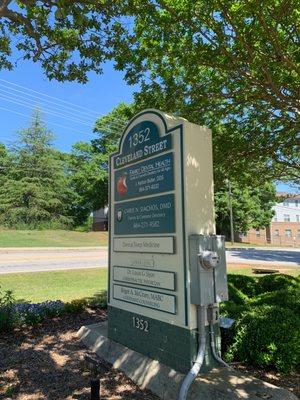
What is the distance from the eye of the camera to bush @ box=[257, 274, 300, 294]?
933 centimetres

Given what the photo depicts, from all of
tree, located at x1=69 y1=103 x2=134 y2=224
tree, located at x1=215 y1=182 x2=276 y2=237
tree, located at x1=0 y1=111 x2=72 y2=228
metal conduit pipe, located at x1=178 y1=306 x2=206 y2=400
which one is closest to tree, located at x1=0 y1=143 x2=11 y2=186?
tree, located at x1=0 y1=111 x2=72 y2=228

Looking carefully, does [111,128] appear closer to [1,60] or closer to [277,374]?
[1,60]

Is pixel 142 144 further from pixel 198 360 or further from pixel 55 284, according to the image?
pixel 55 284

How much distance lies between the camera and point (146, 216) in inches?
217

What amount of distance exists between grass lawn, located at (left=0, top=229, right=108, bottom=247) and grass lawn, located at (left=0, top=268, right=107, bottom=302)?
15.3 meters

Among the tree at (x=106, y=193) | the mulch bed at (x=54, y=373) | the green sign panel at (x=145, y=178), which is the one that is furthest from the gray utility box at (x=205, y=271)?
the tree at (x=106, y=193)

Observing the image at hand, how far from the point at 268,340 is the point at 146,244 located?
200 centimetres

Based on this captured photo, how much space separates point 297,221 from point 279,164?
2374 inches

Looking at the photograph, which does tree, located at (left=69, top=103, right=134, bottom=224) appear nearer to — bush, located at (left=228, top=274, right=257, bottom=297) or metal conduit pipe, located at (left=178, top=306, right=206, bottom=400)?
bush, located at (left=228, top=274, right=257, bottom=297)

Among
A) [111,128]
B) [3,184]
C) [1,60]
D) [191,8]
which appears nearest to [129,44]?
[191,8]

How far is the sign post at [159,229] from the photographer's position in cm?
480

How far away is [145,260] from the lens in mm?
5484

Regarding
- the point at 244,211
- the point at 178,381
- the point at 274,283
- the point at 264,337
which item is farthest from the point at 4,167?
the point at 178,381

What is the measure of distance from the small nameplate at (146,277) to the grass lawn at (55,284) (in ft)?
14.9
